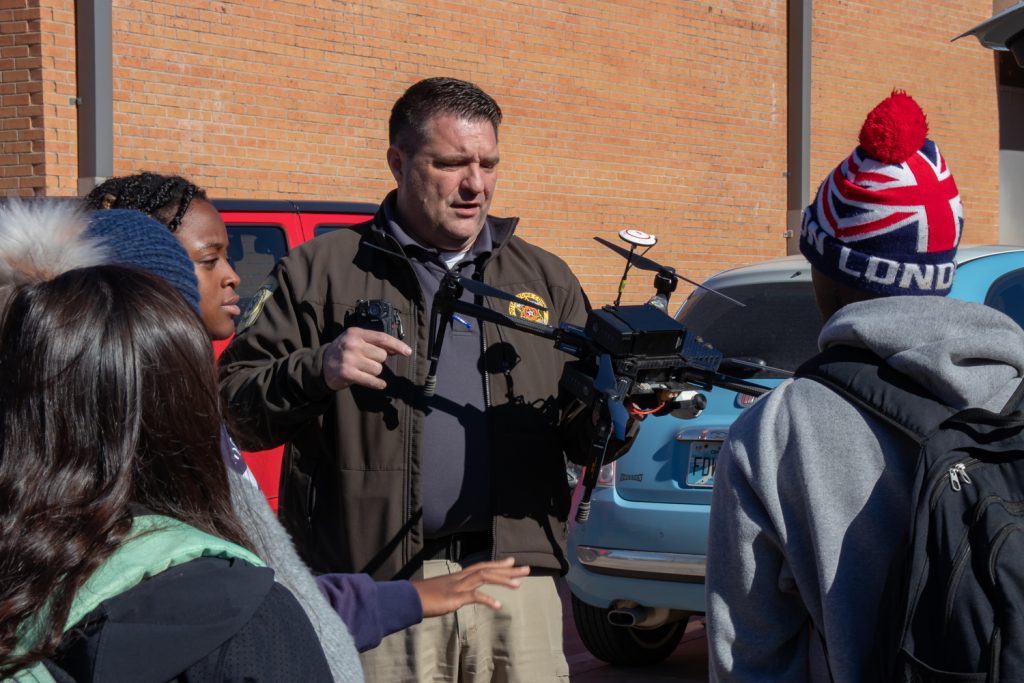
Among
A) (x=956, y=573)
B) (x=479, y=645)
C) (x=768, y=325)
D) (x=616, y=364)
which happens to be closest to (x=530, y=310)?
(x=616, y=364)

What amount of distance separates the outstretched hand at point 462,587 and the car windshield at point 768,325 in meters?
3.10

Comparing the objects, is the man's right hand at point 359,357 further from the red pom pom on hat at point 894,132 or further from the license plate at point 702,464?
the license plate at point 702,464

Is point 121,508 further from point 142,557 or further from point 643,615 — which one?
point 643,615

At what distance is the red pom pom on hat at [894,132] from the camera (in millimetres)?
2027

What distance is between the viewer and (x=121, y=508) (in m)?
1.42

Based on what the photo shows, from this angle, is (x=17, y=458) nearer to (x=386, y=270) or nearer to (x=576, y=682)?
(x=386, y=270)

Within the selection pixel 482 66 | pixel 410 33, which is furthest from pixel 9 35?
pixel 482 66

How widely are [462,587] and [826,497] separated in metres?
0.64

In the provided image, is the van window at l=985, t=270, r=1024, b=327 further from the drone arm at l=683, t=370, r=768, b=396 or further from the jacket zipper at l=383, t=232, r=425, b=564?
the jacket zipper at l=383, t=232, r=425, b=564

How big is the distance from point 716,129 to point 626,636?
10.9 metres

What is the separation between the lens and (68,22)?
408 inches

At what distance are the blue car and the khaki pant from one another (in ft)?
6.66

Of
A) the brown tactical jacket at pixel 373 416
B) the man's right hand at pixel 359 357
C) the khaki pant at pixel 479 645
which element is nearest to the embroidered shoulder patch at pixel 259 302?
the brown tactical jacket at pixel 373 416

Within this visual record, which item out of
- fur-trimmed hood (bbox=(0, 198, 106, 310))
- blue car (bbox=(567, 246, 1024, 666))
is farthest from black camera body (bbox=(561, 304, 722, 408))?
blue car (bbox=(567, 246, 1024, 666))
